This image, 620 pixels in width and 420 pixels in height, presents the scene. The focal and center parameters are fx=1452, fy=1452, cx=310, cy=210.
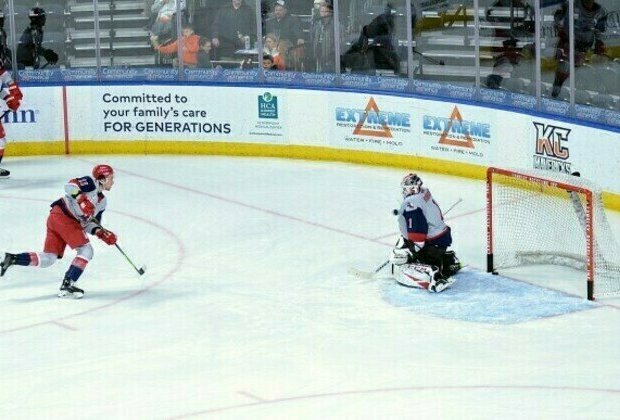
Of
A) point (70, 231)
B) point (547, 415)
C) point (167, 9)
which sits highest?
point (167, 9)

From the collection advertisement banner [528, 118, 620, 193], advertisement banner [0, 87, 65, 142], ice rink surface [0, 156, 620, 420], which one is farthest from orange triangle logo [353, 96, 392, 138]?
advertisement banner [0, 87, 65, 142]

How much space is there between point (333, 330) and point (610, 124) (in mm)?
4550

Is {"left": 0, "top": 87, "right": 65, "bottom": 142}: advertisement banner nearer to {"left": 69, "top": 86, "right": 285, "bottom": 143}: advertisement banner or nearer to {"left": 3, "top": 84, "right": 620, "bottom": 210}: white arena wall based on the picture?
{"left": 3, "top": 84, "right": 620, "bottom": 210}: white arena wall

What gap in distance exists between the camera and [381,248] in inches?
516

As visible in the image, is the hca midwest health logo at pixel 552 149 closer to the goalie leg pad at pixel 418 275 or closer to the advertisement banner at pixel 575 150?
the advertisement banner at pixel 575 150

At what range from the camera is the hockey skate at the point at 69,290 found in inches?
457

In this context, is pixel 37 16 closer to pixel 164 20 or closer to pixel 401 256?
pixel 164 20

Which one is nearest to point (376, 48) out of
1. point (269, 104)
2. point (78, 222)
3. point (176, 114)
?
Answer: point (269, 104)

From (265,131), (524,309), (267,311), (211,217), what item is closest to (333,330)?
(267,311)

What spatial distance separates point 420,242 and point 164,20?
661 centimetres

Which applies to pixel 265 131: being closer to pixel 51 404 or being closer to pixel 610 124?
pixel 610 124

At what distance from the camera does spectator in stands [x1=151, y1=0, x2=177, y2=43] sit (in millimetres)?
17250

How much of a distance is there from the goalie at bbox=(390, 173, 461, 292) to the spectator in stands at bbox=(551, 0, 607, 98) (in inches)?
134

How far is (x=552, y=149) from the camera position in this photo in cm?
1447
